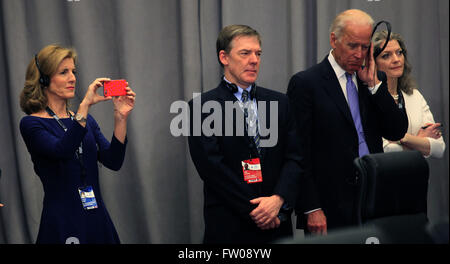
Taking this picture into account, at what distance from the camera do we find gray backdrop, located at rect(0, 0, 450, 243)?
373cm

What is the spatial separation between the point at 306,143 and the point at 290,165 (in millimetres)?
162

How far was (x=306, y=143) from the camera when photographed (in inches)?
110

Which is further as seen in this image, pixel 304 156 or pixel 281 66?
pixel 281 66

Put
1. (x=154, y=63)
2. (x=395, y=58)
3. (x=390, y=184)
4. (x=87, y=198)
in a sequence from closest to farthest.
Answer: (x=390, y=184), (x=87, y=198), (x=395, y=58), (x=154, y=63)

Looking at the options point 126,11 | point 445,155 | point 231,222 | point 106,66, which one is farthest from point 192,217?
point 445,155

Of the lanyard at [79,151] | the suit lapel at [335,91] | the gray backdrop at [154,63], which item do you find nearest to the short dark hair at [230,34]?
the suit lapel at [335,91]

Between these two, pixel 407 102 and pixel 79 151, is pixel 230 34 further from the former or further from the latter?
pixel 407 102

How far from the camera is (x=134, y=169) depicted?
3.82 m

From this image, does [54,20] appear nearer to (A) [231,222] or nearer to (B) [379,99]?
(A) [231,222]

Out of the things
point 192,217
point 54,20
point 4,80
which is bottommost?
point 192,217

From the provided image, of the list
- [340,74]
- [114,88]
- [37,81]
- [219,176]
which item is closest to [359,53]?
[340,74]

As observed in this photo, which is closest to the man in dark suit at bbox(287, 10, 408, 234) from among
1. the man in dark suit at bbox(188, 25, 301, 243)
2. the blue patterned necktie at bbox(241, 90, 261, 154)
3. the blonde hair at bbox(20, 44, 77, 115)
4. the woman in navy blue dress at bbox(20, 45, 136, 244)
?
the man in dark suit at bbox(188, 25, 301, 243)

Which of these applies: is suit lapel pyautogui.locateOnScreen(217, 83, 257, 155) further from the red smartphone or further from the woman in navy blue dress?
the woman in navy blue dress

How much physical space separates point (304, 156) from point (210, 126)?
58cm
